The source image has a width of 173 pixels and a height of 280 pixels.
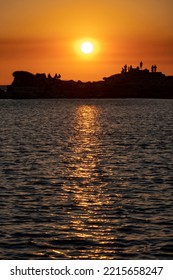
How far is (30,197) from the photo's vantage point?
161 ft

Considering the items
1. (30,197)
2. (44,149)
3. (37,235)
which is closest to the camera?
(37,235)

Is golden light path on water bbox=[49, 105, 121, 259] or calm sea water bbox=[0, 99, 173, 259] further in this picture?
golden light path on water bbox=[49, 105, 121, 259]

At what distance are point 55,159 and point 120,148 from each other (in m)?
16.7

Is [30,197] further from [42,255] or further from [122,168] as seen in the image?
[122,168]

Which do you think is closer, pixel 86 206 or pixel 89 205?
pixel 86 206

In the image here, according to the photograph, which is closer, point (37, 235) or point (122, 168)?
point (37, 235)

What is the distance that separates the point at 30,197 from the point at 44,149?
130 feet

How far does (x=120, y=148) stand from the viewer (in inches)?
3570

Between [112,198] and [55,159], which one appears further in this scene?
[55,159]

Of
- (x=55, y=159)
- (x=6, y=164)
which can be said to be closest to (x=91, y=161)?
(x=55, y=159)

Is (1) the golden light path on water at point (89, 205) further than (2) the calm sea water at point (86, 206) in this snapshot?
Yes
